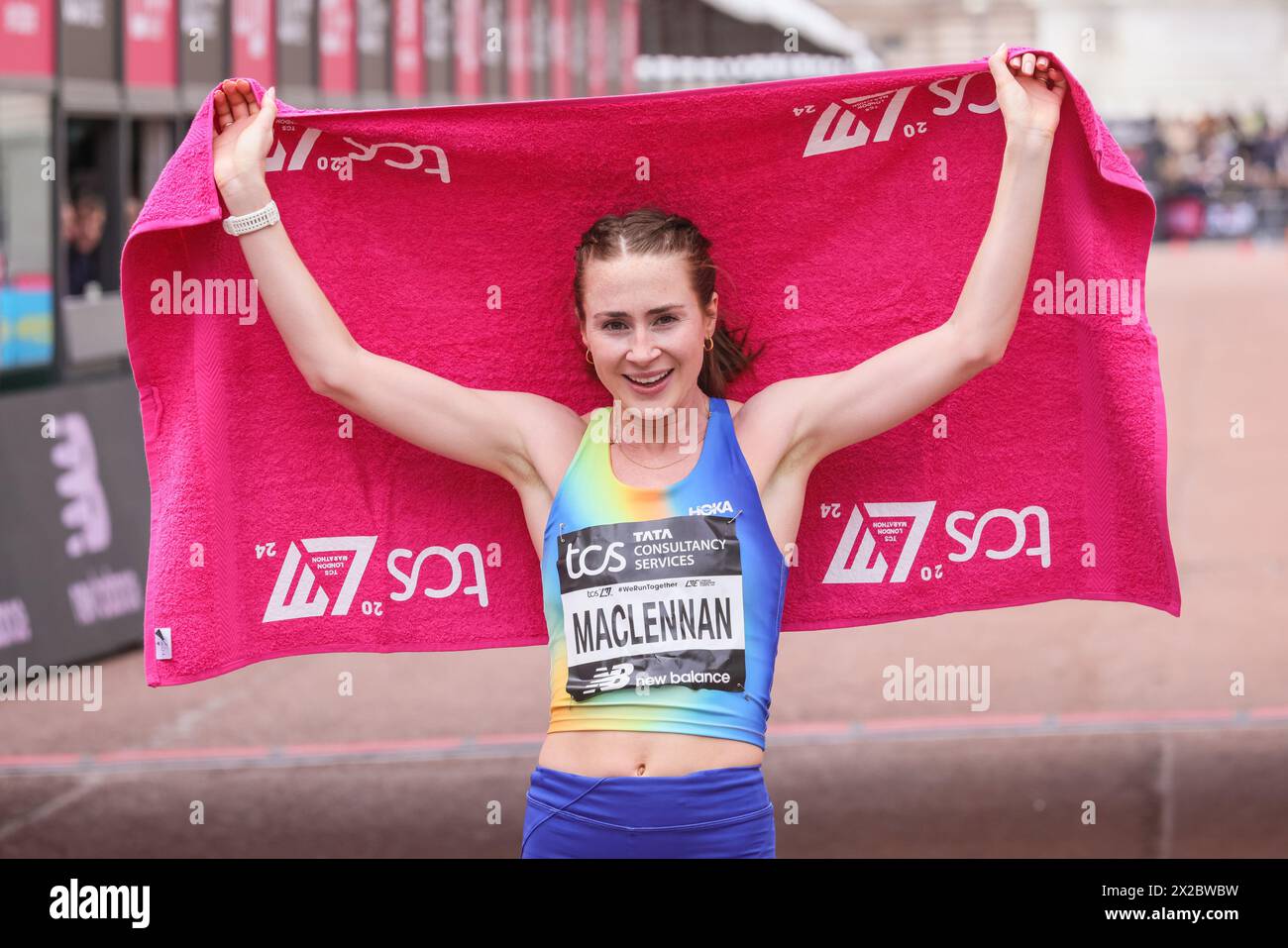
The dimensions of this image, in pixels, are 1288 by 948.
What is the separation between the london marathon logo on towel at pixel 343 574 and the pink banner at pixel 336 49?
10110 millimetres

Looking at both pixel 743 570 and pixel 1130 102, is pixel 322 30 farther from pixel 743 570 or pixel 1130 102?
pixel 1130 102

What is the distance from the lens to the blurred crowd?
130ft

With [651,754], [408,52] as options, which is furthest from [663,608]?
[408,52]

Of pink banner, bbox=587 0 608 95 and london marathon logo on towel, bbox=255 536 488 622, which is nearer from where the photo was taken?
london marathon logo on towel, bbox=255 536 488 622

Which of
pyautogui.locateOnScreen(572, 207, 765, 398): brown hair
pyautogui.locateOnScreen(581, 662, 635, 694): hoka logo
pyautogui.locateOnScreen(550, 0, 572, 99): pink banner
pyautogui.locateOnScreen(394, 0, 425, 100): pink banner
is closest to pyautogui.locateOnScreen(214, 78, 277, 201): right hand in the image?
pyautogui.locateOnScreen(572, 207, 765, 398): brown hair

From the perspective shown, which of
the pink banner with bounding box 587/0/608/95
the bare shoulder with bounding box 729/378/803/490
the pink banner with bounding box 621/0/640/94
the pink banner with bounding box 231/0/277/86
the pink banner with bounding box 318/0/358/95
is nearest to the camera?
the bare shoulder with bounding box 729/378/803/490

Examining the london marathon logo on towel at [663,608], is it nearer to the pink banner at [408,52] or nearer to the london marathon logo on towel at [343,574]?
the london marathon logo on towel at [343,574]

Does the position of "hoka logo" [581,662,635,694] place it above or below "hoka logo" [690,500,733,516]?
below

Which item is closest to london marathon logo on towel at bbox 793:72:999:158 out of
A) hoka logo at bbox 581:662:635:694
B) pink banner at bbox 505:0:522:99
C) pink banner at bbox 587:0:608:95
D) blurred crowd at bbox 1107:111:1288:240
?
hoka logo at bbox 581:662:635:694

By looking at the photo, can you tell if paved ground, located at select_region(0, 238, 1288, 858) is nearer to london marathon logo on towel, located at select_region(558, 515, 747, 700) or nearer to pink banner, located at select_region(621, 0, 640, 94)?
london marathon logo on towel, located at select_region(558, 515, 747, 700)

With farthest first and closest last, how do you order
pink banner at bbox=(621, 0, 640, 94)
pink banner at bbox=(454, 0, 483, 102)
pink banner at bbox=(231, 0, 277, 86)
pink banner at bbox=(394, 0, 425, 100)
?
pink banner at bbox=(621, 0, 640, 94) < pink banner at bbox=(454, 0, 483, 102) < pink banner at bbox=(394, 0, 425, 100) < pink banner at bbox=(231, 0, 277, 86)

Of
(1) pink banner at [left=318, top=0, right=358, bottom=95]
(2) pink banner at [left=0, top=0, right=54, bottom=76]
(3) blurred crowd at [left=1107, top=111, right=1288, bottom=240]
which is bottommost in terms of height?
(2) pink banner at [left=0, top=0, right=54, bottom=76]
